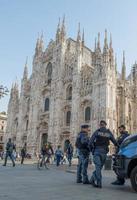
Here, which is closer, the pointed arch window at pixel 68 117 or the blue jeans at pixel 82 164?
the blue jeans at pixel 82 164

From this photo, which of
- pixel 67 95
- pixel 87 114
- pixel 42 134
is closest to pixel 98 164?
pixel 87 114

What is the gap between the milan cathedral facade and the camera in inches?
1344

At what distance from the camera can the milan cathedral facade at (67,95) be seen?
3412 centimetres

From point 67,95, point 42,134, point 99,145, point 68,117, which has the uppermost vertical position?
point 67,95

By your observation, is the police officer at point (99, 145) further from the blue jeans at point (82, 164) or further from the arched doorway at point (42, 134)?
the arched doorway at point (42, 134)

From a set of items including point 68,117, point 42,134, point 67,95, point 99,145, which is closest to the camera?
point 99,145

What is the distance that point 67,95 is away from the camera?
131ft

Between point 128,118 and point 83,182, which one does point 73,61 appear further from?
point 83,182

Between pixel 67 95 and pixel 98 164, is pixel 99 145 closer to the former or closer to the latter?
pixel 98 164

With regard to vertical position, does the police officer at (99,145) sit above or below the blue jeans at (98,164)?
above

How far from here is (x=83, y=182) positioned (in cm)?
742

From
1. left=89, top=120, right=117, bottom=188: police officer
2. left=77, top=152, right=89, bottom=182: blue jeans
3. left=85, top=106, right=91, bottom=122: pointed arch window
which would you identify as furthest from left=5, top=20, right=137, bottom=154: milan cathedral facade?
left=89, top=120, right=117, bottom=188: police officer

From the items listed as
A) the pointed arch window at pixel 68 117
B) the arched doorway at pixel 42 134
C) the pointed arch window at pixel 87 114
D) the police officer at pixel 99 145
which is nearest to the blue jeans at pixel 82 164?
the police officer at pixel 99 145

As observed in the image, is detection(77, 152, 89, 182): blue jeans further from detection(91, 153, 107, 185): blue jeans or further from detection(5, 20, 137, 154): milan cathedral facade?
detection(5, 20, 137, 154): milan cathedral facade
